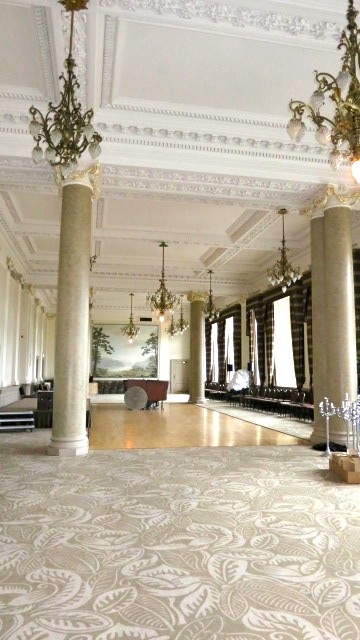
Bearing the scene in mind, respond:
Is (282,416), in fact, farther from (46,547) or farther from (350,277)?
(46,547)

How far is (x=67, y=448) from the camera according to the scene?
261 inches

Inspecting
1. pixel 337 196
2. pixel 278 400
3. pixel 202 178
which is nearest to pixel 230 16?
pixel 202 178

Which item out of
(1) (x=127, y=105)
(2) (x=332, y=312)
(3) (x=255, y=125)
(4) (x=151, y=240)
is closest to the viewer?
(1) (x=127, y=105)

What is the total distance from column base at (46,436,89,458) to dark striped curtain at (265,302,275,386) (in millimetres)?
Result: 9196

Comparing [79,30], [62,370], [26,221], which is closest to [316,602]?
[62,370]

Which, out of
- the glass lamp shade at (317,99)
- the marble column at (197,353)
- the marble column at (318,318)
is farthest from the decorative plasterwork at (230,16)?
the marble column at (197,353)

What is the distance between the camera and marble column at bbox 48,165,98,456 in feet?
22.2

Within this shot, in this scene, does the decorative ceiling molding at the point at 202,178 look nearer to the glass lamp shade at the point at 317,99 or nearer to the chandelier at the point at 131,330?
the glass lamp shade at the point at 317,99

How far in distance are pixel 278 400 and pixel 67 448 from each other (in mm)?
8341

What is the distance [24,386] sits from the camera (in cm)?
1502

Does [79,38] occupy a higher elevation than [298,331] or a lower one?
higher

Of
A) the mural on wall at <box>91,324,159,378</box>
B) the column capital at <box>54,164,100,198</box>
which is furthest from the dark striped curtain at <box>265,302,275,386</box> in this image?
the mural on wall at <box>91,324,159,378</box>

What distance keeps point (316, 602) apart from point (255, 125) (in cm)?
641

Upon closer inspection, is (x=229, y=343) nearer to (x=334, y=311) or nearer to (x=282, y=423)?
(x=282, y=423)
